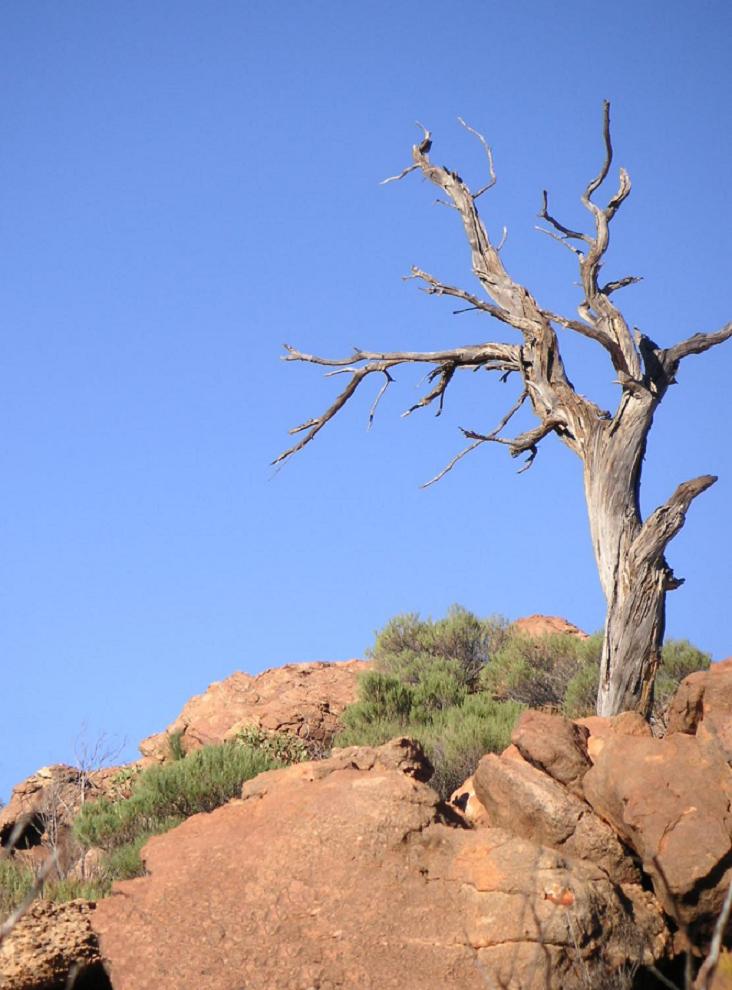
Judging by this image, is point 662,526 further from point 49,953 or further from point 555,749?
point 49,953

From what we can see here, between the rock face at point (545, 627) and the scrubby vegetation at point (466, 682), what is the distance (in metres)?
0.30

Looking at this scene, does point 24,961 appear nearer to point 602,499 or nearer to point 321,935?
point 321,935

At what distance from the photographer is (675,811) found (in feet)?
26.0

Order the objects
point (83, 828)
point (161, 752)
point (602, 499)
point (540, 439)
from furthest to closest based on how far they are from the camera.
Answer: point (161, 752) → point (540, 439) → point (602, 499) → point (83, 828)

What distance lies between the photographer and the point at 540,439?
48.5 feet

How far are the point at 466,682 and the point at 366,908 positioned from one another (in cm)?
1042

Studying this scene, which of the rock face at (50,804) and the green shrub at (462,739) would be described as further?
the rock face at (50,804)

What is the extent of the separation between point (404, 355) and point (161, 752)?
6668mm

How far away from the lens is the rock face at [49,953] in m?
7.41

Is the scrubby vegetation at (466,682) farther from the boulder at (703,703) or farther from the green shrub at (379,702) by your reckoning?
the boulder at (703,703)

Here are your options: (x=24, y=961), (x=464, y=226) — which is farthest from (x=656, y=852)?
(x=464, y=226)

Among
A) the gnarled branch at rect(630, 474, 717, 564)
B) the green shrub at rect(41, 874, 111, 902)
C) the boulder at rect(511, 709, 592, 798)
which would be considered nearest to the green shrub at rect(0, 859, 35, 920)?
the green shrub at rect(41, 874, 111, 902)

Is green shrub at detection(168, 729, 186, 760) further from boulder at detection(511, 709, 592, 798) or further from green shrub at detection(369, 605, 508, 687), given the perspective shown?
boulder at detection(511, 709, 592, 798)

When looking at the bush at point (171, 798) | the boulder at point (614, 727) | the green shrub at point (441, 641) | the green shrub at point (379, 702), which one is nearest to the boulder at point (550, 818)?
the boulder at point (614, 727)
